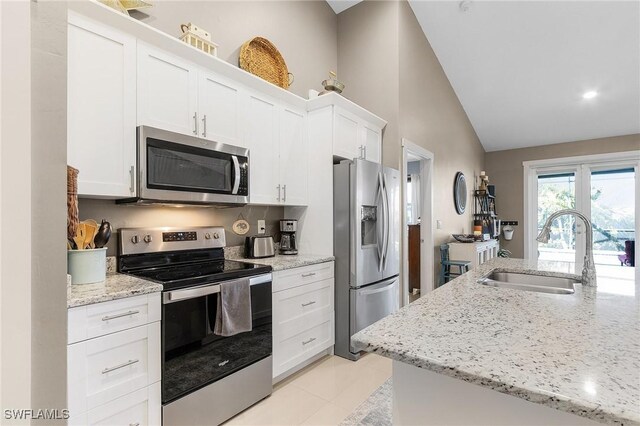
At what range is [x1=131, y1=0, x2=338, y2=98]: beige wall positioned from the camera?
2197mm

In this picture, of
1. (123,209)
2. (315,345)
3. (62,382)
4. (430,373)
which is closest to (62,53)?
(62,382)

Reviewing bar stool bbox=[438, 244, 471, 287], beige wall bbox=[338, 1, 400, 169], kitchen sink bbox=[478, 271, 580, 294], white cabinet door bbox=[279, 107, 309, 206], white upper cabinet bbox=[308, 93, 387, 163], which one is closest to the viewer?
kitchen sink bbox=[478, 271, 580, 294]

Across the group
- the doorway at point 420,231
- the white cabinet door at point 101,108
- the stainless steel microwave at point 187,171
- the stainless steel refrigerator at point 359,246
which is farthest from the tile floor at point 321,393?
the white cabinet door at point 101,108

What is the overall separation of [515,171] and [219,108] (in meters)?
5.91

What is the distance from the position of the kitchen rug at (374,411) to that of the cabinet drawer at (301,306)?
2.26 feet

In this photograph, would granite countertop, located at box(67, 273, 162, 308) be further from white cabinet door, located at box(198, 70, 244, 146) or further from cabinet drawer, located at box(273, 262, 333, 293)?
white cabinet door, located at box(198, 70, 244, 146)

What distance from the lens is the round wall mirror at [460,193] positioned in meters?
4.82

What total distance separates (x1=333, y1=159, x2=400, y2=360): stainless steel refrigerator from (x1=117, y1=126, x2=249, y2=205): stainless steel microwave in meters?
0.90

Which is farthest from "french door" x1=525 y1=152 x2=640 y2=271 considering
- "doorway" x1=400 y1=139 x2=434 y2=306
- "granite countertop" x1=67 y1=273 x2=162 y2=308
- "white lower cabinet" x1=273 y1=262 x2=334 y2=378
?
"granite countertop" x1=67 y1=273 x2=162 y2=308

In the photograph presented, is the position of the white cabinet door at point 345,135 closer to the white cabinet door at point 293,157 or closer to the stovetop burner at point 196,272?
the white cabinet door at point 293,157

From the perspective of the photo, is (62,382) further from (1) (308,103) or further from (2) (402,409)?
(1) (308,103)

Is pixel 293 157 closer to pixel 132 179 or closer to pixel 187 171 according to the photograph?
pixel 187 171

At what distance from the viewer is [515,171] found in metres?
5.97

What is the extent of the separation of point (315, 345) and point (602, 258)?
5593 mm
